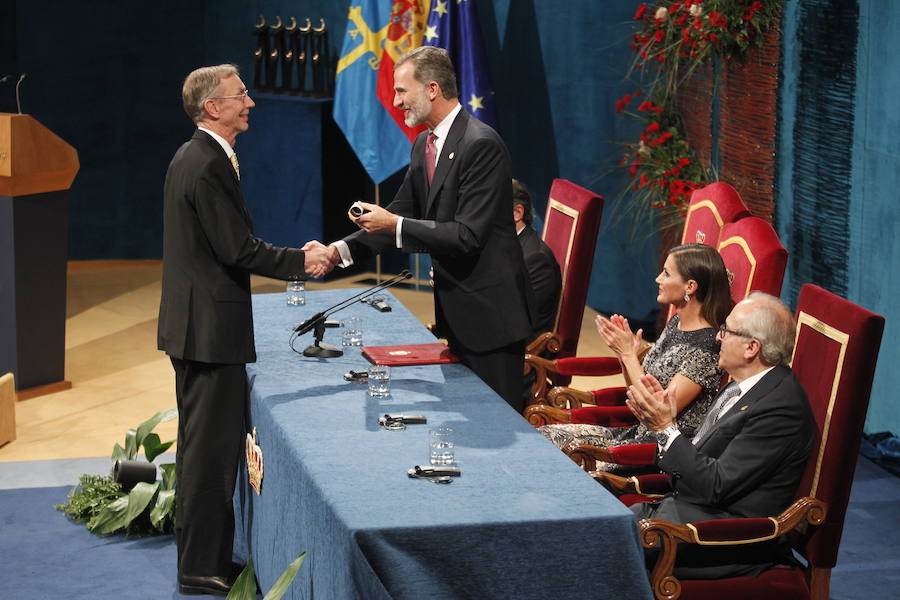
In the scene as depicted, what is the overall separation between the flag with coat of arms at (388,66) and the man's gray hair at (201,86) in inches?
173

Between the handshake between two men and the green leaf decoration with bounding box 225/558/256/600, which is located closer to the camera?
the green leaf decoration with bounding box 225/558/256/600

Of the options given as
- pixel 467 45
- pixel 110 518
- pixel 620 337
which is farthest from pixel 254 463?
pixel 467 45

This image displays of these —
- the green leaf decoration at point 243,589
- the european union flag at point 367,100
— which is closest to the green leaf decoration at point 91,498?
the green leaf decoration at point 243,589

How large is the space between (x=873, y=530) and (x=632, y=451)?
4.41ft

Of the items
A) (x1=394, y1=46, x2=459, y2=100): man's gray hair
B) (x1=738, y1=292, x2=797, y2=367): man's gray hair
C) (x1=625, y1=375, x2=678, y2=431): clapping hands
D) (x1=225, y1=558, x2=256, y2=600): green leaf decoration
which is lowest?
(x1=225, y1=558, x2=256, y2=600): green leaf decoration

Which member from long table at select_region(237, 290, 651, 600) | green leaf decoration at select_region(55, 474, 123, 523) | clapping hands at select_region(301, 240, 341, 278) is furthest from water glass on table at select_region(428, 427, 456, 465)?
green leaf decoration at select_region(55, 474, 123, 523)

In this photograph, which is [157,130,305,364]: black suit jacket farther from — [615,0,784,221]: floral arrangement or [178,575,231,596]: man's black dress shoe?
[615,0,784,221]: floral arrangement

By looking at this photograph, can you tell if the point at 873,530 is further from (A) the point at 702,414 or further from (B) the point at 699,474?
(B) the point at 699,474

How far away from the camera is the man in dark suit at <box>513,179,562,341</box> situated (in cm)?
487

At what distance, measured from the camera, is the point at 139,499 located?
450 centimetres

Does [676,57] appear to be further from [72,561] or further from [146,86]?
[146,86]

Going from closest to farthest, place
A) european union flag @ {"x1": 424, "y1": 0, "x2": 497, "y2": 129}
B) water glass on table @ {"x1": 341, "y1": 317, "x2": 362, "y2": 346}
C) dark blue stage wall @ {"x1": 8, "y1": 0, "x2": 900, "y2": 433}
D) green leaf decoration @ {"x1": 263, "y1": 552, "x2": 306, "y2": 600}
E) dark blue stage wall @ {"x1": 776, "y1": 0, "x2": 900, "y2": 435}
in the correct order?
green leaf decoration @ {"x1": 263, "y1": 552, "x2": 306, "y2": 600}, water glass on table @ {"x1": 341, "y1": 317, "x2": 362, "y2": 346}, dark blue stage wall @ {"x1": 776, "y1": 0, "x2": 900, "y2": 435}, dark blue stage wall @ {"x1": 8, "y1": 0, "x2": 900, "y2": 433}, european union flag @ {"x1": 424, "y1": 0, "x2": 497, "y2": 129}

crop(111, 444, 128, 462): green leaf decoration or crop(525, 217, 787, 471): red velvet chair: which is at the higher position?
A: crop(525, 217, 787, 471): red velvet chair

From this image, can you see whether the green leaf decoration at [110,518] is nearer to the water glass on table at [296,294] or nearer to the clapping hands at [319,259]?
the water glass on table at [296,294]
